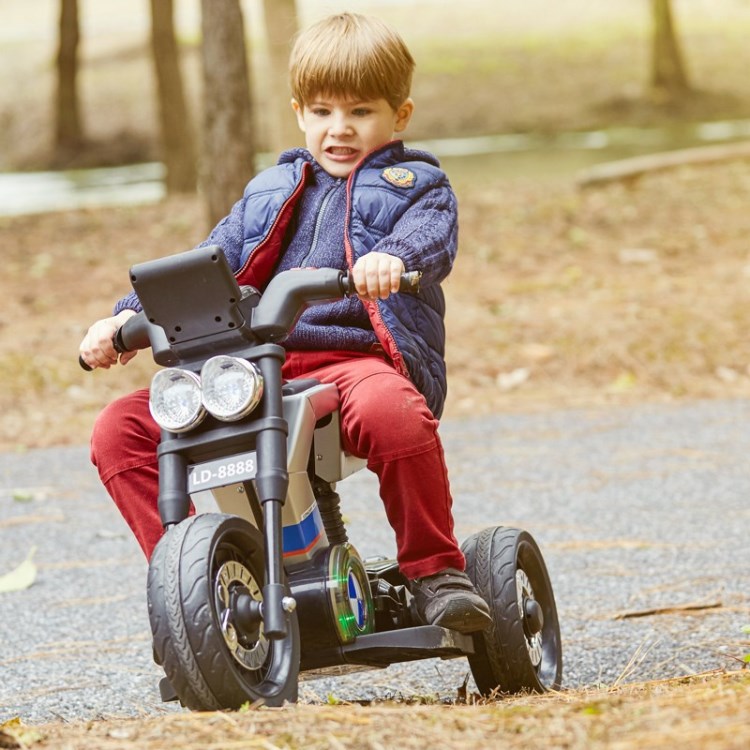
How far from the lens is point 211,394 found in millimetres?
2617

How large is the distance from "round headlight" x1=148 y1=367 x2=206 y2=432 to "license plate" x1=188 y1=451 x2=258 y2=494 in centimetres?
9

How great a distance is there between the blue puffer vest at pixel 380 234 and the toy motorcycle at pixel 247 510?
284 millimetres

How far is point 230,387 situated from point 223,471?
175 mm

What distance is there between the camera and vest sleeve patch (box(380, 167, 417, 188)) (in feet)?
10.7

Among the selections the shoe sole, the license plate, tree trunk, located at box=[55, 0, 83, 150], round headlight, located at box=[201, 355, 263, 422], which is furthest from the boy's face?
tree trunk, located at box=[55, 0, 83, 150]

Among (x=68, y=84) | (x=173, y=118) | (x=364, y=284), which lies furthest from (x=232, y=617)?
(x=68, y=84)

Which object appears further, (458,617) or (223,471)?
(458,617)

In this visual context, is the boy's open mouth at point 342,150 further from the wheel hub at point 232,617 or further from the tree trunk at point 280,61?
the tree trunk at point 280,61

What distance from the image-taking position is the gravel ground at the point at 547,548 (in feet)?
11.7

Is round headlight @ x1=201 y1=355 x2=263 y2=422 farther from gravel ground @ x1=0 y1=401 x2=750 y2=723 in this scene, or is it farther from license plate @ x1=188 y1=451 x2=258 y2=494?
gravel ground @ x1=0 y1=401 x2=750 y2=723

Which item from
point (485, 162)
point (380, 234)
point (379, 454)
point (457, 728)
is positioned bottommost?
point (485, 162)

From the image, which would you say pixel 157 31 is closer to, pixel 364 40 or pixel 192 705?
pixel 364 40

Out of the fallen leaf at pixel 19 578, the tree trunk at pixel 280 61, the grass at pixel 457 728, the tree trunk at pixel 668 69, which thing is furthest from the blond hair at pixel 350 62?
the tree trunk at pixel 668 69

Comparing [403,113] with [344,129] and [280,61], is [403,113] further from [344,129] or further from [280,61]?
[280,61]
